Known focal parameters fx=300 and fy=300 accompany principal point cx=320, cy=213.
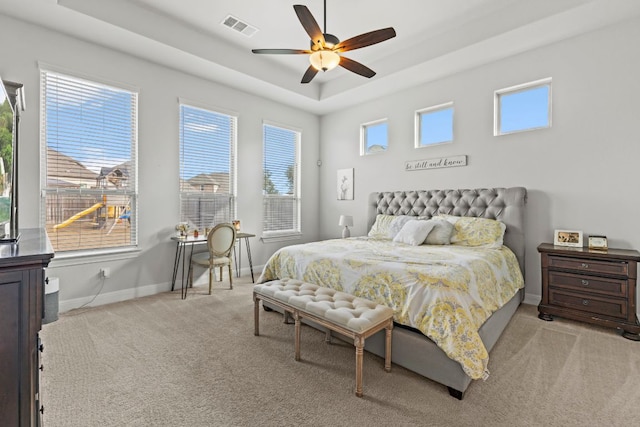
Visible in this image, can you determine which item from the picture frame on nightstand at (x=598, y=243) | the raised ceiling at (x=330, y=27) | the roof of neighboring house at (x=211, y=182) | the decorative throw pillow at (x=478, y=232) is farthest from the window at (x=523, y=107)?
the roof of neighboring house at (x=211, y=182)

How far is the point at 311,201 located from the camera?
6168mm

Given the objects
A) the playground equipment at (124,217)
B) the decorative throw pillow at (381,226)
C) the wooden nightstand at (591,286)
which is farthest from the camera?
the decorative throw pillow at (381,226)

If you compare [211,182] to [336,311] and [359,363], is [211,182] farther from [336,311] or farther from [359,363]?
[359,363]

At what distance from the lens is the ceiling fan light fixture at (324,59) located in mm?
2744

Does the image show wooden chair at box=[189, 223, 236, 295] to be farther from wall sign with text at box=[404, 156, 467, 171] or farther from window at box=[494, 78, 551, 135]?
window at box=[494, 78, 551, 135]

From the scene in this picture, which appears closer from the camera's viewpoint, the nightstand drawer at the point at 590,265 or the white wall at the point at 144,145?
the nightstand drawer at the point at 590,265

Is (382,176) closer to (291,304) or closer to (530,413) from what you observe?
(291,304)

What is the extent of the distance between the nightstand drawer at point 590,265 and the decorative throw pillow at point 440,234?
3.36ft

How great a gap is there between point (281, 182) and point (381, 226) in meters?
2.12

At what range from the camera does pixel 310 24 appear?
2486mm

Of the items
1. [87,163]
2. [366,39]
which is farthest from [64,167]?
[366,39]

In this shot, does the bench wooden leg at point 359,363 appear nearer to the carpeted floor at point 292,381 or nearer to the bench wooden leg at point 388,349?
the carpeted floor at point 292,381

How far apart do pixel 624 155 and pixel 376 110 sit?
3286 mm

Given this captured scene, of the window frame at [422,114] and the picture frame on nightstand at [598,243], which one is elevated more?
the window frame at [422,114]
